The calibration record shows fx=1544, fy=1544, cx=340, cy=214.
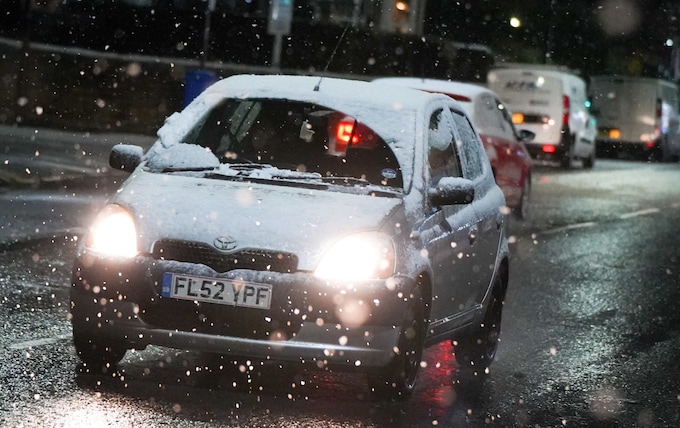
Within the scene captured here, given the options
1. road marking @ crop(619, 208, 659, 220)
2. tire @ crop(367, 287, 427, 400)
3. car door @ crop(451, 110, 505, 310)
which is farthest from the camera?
road marking @ crop(619, 208, 659, 220)

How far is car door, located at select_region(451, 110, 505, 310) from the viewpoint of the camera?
8273 millimetres

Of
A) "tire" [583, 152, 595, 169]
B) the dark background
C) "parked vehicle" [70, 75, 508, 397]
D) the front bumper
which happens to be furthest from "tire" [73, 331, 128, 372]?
"tire" [583, 152, 595, 169]

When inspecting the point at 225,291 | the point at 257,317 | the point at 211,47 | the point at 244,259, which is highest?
the point at 244,259

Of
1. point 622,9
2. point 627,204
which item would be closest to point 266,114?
point 627,204

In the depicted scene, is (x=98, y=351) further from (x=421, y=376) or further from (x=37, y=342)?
(x=421, y=376)

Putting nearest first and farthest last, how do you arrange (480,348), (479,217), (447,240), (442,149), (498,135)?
(447,240), (442,149), (479,217), (480,348), (498,135)

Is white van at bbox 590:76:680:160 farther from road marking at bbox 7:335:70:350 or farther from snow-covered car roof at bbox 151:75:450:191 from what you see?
road marking at bbox 7:335:70:350

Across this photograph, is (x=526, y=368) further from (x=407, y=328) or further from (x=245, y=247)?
(x=245, y=247)

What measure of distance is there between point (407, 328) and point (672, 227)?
13.4 metres

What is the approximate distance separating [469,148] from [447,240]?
1324 millimetres

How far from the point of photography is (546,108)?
31578 mm

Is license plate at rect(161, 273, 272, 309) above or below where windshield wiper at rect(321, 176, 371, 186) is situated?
below

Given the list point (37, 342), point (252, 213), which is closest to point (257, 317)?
point (252, 213)

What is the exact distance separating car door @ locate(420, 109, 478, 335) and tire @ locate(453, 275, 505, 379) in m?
0.37
